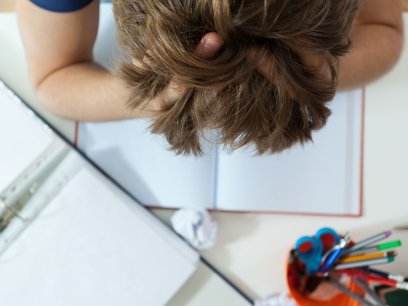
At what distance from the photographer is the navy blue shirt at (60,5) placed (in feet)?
1.55

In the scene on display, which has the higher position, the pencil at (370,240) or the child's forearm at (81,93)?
the child's forearm at (81,93)

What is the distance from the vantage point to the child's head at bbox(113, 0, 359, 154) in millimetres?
285

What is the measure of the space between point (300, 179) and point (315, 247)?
10 cm

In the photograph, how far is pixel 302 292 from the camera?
553 mm

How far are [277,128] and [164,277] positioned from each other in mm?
282

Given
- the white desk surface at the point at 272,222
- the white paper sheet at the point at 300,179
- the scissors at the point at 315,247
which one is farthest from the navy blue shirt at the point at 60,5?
the scissors at the point at 315,247

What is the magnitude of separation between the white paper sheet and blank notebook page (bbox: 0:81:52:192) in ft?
0.80

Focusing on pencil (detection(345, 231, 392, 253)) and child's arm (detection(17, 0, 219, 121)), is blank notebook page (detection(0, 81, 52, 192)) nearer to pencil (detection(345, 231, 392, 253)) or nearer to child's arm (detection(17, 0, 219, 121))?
child's arm (detection(17, 0, 219, 121))

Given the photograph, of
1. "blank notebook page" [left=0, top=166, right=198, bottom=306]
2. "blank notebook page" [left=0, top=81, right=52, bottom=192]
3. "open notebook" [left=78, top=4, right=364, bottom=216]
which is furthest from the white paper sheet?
"blank notebook page" [left=0, top=81, right=52, bottom=192]

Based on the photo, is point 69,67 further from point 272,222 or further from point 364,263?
point 364,263

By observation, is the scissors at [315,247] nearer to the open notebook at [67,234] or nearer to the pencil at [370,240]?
the pencil at [370,240]

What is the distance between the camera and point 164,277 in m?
0.54

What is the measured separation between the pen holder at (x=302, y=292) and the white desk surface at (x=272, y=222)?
24mm

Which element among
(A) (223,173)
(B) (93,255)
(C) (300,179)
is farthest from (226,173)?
(B) (93,255)
